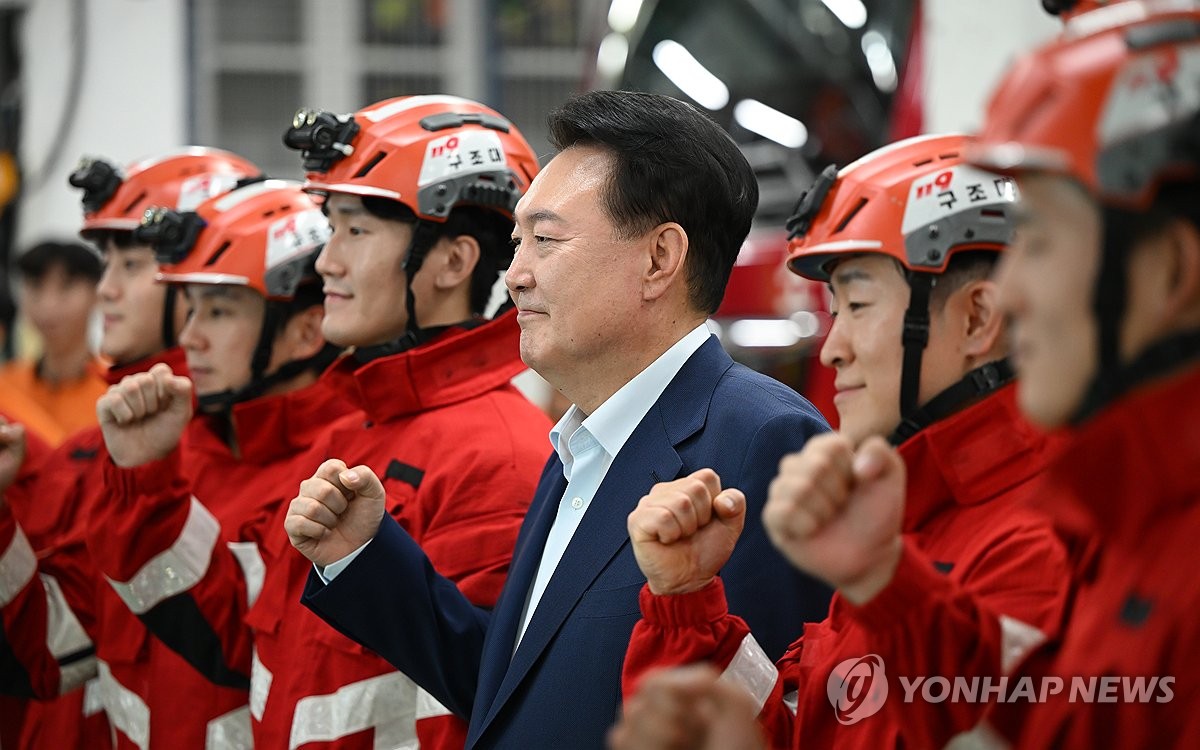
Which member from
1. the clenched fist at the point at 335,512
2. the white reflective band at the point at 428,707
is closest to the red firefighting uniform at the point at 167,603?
the white reflective band at the point at 428,707

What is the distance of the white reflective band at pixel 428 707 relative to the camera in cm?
277

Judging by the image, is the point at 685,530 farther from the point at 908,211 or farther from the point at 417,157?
the point at 417,157

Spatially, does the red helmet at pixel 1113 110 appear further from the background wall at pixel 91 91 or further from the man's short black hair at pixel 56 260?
the background wall at pixel 91 91

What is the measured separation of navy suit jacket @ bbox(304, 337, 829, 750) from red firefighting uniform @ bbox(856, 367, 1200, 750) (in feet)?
2.55

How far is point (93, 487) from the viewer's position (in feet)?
13.3

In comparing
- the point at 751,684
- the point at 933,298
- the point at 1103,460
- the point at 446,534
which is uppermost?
the point at 1103,460

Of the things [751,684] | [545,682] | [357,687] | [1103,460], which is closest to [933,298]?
[751,684]

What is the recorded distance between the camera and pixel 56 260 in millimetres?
6582

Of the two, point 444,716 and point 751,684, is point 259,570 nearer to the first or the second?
point 444,716

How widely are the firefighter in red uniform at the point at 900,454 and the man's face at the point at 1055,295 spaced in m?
0.21

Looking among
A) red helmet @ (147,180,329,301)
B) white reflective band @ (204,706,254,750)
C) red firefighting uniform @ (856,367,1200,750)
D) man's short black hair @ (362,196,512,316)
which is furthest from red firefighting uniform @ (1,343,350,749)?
red firefighting uniform @ (856,367,1200,750)

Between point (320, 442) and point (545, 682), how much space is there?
1.25m

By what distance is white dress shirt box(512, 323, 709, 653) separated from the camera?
2.51 meters

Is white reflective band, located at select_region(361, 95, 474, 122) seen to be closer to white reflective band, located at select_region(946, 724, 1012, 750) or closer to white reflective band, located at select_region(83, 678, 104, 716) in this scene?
white reflective band, located at select_region(83, 678, 104, 716)
